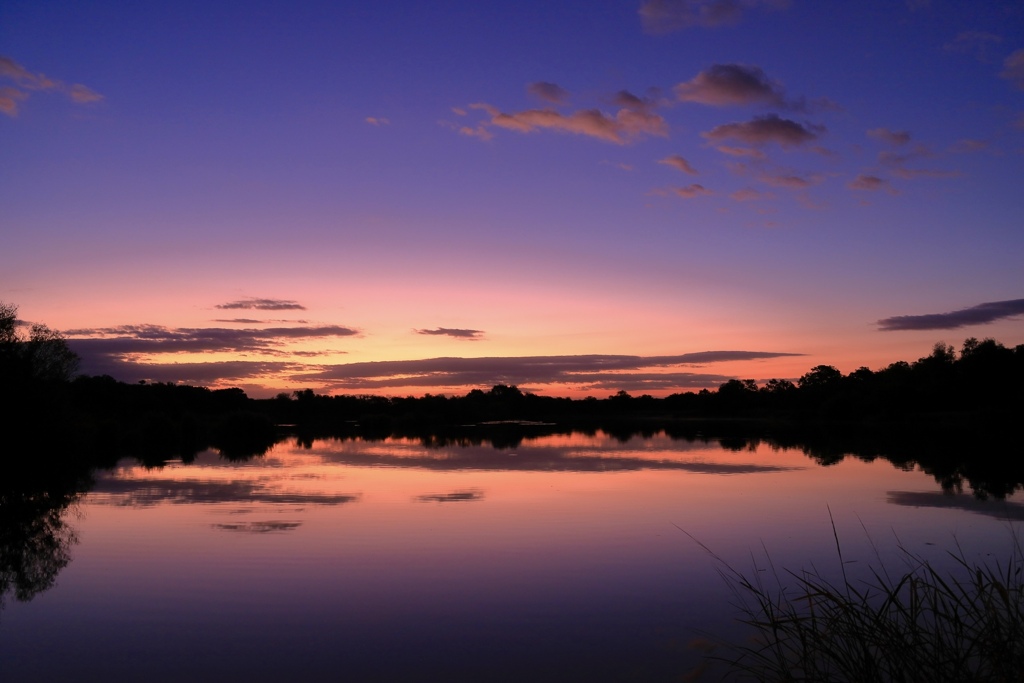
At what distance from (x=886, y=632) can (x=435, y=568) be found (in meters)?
7.62

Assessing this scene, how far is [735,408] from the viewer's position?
104250 millimetres

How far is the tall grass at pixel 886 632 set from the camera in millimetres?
4684

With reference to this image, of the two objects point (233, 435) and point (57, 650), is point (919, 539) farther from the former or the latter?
point (233, 435)

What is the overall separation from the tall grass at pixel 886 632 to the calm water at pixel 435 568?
799 mm

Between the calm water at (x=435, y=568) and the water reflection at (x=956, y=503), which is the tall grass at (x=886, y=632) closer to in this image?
the calm water at (x=435, y=568)

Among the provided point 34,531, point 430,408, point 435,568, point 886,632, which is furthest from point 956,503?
point 430,408

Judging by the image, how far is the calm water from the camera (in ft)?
24.8

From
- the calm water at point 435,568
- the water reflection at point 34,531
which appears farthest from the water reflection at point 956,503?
the water reflection at point 34,531

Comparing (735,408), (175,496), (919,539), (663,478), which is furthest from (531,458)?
(735,408)

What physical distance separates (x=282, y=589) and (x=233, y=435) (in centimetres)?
4287

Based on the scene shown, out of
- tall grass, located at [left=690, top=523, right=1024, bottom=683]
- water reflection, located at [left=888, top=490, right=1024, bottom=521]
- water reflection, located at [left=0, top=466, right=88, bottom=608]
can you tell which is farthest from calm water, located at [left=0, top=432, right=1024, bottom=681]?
tall grass, located at [left=690, top=523, right=1024, bottom=683]

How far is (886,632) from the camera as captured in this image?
471 cm

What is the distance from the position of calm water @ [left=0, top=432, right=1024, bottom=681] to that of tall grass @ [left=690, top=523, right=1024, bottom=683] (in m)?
0.80

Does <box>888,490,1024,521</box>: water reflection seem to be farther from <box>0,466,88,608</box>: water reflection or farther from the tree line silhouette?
<box>0,466,88,608</box>: water reflection
